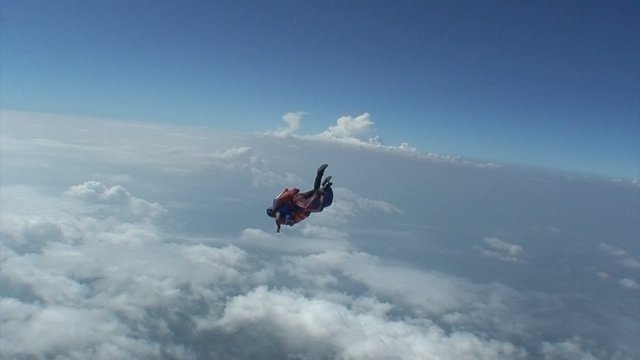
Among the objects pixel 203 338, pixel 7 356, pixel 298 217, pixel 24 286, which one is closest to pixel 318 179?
pixel 298 217

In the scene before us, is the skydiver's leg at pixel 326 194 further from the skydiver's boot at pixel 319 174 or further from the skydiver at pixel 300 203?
the skydiver's boot at pixel 319 174

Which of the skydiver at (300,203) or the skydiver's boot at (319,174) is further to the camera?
the skydiver at (300,203)

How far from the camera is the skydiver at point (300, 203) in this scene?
9.94 m

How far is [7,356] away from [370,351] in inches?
5436

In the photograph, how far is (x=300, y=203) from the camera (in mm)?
10234

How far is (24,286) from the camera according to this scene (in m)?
200

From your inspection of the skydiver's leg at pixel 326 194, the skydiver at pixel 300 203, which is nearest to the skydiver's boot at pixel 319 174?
the skydiver at pixel 300 203

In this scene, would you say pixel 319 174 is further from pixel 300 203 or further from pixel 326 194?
pixel 300 203

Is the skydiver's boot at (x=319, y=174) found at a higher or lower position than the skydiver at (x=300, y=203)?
higher

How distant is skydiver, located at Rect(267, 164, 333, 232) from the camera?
32.6 feet

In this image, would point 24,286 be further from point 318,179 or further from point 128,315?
point 318,179

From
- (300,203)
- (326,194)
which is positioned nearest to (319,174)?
(326,194)

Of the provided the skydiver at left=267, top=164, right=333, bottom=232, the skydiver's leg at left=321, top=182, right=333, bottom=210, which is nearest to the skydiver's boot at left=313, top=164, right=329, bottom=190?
the skydiver at left=267, top=164, right=333, bottom=232

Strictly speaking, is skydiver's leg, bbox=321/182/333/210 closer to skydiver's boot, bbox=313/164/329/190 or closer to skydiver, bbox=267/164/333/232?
skydiver, bbox=267/164/333/232
